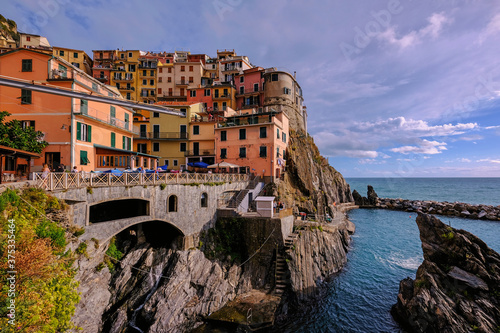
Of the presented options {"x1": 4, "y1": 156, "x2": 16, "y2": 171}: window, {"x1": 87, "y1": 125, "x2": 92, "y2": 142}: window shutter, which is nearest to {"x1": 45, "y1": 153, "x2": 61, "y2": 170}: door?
{"x1": 87, "y1": 125, "x2": 92, "y2": 142}: window shutter

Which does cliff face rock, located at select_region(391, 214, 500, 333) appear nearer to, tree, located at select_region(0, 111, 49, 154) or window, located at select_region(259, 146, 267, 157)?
window, located at select_region(259, 146, 267, 157)

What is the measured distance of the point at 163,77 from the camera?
207ft

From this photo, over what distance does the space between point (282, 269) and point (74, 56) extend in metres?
76.2

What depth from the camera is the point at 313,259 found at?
25.3 metres

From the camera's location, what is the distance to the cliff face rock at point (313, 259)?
22.2m

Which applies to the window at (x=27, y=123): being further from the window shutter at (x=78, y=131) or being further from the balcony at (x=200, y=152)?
the balcony at (x=200, y=152)

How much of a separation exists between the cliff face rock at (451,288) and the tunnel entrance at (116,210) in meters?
23.1

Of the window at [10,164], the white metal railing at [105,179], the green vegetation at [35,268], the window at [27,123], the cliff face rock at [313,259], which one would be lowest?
the cliff face rock at [313,259]

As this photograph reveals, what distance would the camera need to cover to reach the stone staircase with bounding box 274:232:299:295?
21.5 m

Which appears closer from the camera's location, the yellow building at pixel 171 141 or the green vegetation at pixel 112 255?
the green vegetation at pixel 112 255

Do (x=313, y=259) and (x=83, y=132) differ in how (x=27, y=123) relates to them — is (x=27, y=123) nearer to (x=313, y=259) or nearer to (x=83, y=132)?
(x=83, y=132)

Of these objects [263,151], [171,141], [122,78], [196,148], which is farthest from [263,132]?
[122,78]

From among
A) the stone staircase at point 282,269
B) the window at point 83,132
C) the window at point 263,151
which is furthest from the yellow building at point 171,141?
the stone staircase at point 282,269

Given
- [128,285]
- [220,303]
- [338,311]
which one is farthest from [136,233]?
[338,311]
